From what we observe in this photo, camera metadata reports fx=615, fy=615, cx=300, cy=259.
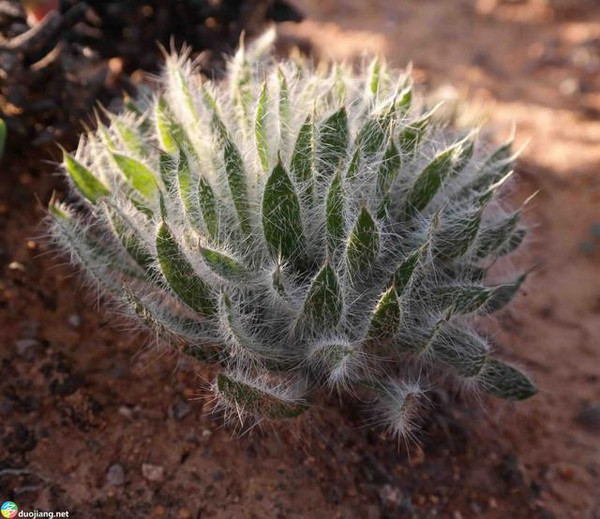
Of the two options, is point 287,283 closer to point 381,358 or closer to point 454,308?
point 381,358

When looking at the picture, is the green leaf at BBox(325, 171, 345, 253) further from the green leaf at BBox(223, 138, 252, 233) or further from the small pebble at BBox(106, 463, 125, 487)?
the small pebble at BBox(106, 463, 125, 487)

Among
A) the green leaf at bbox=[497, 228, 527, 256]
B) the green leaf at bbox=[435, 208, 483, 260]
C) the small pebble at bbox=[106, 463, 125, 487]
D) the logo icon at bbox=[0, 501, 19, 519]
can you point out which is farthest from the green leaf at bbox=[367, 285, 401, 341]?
the logo icon at bbox=[0, 501, 19, 519]

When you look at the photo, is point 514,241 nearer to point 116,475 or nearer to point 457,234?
point 457,234

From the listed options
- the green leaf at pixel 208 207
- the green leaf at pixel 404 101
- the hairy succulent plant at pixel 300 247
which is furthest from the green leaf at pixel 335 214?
the green leaf at pixel 404 101

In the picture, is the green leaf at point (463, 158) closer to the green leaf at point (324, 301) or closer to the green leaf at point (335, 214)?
the green leaf at point (335, 214)

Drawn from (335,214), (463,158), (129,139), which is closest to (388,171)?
(335,214)

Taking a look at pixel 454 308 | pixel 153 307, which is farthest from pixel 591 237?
pixel 153 307
